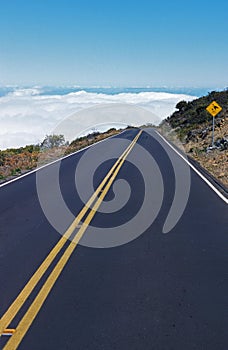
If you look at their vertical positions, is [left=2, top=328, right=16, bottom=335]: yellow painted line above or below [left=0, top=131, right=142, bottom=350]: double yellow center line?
above

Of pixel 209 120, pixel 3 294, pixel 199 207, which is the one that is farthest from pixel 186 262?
pixel 209 120

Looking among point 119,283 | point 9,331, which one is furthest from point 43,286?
point 9,331

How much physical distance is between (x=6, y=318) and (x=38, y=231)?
3528 millimetres

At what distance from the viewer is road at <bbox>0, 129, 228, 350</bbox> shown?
14.0 feet

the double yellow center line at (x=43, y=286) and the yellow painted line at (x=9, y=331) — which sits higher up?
the yellow painted line at (x=9, y=331)

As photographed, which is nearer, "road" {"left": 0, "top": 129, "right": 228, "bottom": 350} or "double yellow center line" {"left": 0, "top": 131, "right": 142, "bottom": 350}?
"road" {"left": 0, "top": 129, "right": 228, "bottom": 350}

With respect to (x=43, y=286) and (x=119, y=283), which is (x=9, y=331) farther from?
(x=119, y=283)

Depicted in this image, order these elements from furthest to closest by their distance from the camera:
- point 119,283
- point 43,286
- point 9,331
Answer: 1. point 119,283
2. point 43,286
3. point 9,331

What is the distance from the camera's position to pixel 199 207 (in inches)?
406

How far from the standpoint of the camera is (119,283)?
559 centimetres

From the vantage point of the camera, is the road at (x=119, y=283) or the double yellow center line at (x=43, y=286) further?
the double yellow center line at (x=43, y=286)

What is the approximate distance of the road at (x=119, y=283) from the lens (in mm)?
4262

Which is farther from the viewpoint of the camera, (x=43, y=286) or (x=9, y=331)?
(x=43, y=286)

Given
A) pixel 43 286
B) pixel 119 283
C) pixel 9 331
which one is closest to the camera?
pixel 9 331
